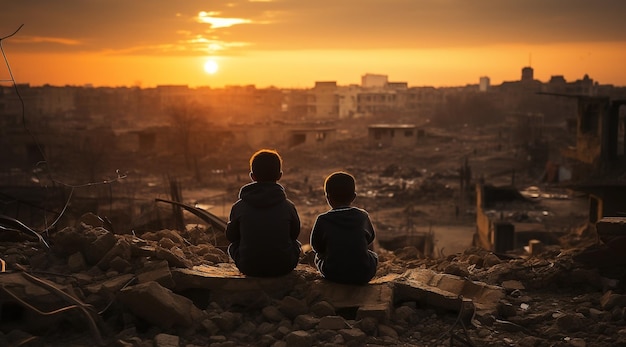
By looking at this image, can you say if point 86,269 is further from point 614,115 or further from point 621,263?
point 614,115

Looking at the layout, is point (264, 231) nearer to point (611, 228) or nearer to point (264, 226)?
point (264, 226)

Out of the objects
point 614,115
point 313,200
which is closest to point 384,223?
point 313,200

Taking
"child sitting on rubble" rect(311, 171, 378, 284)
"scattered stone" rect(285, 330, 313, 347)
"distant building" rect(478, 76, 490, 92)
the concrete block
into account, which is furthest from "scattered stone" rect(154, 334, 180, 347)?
"distant building" rect(478, 76, 490, 92)

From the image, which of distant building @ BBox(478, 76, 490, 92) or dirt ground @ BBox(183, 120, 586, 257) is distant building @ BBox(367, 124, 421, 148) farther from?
distant building @ BBox(478, 76, 490, 92)

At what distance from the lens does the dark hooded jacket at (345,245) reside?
11.9ft

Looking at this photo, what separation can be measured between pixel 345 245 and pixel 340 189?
1.14ft

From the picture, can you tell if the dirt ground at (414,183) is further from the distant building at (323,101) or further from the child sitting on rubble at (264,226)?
the distant building at (323,101)

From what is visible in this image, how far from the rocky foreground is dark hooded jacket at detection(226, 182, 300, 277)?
0.09 meters

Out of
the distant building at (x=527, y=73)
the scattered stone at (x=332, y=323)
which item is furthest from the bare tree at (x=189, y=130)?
the distant building at (x=527, y=73)

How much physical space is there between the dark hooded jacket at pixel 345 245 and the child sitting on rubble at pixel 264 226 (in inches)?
7.0

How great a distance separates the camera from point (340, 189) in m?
3.78

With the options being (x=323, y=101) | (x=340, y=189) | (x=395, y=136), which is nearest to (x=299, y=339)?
(x=340, y=189)

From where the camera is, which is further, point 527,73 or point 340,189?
point 527,73

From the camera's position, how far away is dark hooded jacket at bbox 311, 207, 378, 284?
3635 millimetres
